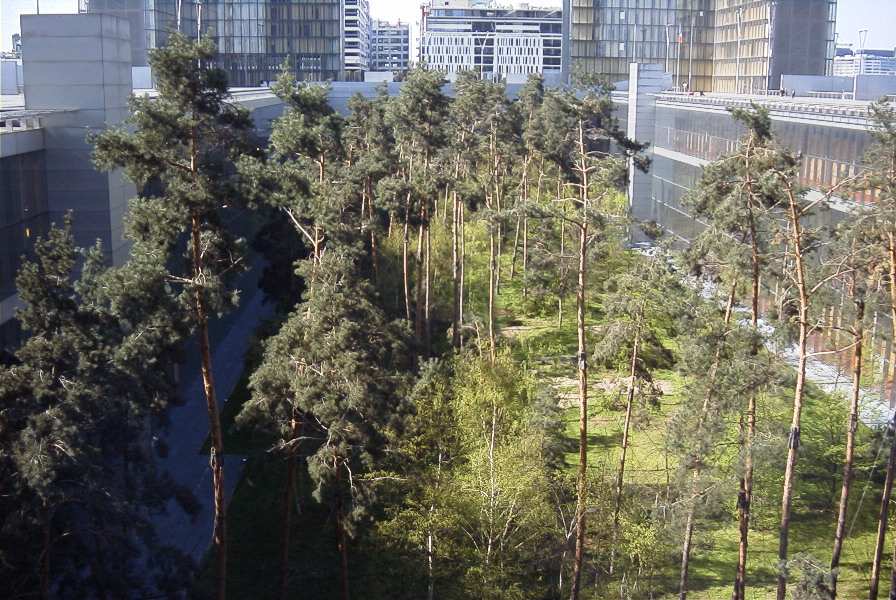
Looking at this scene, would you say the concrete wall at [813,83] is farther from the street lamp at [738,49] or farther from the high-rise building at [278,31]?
the high-rise building at [278,31]

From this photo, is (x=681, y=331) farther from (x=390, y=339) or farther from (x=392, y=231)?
(x=392, y=231)

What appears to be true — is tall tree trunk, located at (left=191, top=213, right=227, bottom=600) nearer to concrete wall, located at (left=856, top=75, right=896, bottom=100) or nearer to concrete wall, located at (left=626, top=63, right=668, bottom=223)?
concrete wall, located at (left=856, top=75, right=896, bottom=100)

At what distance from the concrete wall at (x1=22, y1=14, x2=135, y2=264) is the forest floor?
737cm

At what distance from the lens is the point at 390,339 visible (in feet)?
77.2

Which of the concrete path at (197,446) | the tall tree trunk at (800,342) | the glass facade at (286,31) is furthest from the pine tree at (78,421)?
the glass facade at (286,31)

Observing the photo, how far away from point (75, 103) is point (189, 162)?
9.17 metres

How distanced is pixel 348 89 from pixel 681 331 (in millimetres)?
72940

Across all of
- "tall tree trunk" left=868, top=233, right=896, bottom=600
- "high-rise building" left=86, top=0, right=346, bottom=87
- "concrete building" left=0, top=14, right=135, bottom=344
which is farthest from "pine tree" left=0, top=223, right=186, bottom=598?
"high-rise building" left=86, top=0, right=346, bottom=87

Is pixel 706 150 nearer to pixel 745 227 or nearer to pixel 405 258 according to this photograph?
pixel 405 258

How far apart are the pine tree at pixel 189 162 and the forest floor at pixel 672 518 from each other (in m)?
4.35

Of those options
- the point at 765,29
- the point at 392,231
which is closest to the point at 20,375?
the point at 392,231

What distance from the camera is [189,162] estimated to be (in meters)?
19.9

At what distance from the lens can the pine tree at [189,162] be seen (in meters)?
19.1

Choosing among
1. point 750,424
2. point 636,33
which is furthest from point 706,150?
point 636,33
